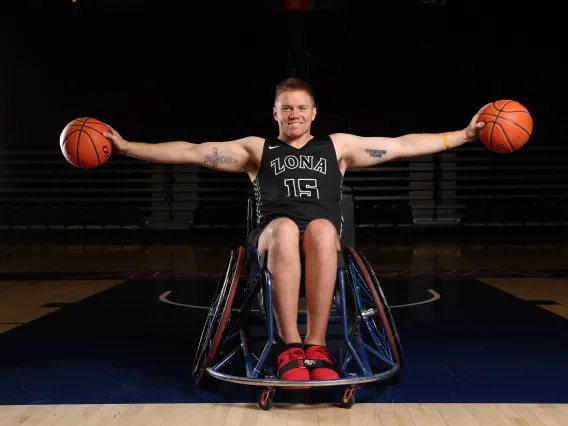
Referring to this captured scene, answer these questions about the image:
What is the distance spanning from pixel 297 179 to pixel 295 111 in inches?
13.8

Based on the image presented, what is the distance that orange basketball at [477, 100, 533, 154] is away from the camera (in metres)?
3.21

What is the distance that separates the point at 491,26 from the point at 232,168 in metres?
10.3

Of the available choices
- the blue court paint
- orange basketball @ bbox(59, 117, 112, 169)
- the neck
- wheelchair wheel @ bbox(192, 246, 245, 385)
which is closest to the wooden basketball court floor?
the blue court paint

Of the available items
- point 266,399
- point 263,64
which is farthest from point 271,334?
point 263,64

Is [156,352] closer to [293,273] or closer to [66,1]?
[293,273]

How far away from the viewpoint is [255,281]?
3070mm

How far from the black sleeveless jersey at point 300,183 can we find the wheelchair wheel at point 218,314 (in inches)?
11.3

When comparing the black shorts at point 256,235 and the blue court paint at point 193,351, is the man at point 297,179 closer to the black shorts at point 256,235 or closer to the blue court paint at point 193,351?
the black shorts at point 256,235

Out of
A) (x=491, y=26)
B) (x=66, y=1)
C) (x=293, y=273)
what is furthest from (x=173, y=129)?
(x=293, y=273)

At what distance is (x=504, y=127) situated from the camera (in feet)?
10.5

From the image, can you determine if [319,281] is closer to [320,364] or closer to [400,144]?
[320,364]

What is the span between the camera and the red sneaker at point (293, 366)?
8.57 ft

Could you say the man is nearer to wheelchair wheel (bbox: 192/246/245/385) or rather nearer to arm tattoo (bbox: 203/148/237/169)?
arm tattoo (bbox: 203/148/237/169)

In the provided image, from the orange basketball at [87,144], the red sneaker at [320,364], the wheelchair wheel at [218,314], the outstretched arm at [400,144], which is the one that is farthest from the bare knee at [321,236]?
the orange basketball at [87,144]
